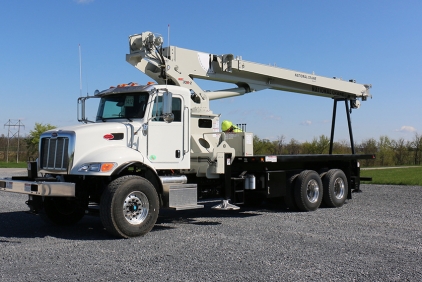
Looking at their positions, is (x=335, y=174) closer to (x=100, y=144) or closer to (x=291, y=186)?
(x=291, y=186)

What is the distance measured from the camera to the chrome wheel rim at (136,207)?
8.59 metres

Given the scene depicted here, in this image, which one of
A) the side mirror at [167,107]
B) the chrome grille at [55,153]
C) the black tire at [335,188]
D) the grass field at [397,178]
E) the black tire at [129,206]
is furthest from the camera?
the grass field at [397,178]

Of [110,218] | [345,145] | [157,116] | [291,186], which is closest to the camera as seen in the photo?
[110,218]

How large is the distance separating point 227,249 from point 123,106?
13.1 feet

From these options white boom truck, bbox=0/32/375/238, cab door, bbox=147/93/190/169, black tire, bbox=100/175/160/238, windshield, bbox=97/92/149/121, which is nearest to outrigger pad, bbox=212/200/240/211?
white boom truck, bbox=0/32/375/238

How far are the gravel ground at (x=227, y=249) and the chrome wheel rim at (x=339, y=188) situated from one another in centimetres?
180

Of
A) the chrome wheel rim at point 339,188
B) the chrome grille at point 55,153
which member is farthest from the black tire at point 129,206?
the chrome wheel rim at point 339,188

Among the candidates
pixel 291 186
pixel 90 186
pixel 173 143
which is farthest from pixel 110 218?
pixel 291 186

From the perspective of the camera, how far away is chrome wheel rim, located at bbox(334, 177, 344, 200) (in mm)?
13703

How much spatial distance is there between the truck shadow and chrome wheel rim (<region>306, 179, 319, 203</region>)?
2.58ft

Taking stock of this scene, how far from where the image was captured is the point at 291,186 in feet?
40.8

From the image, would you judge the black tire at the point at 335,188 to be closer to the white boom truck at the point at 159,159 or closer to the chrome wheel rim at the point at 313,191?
the white boom truck at the point at 159,159

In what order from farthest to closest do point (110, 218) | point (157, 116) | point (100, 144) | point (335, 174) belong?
point (335, 174) → point (157, 116) → point (100, 144) → point (110, 218)

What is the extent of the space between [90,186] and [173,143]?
1867 millimetres
